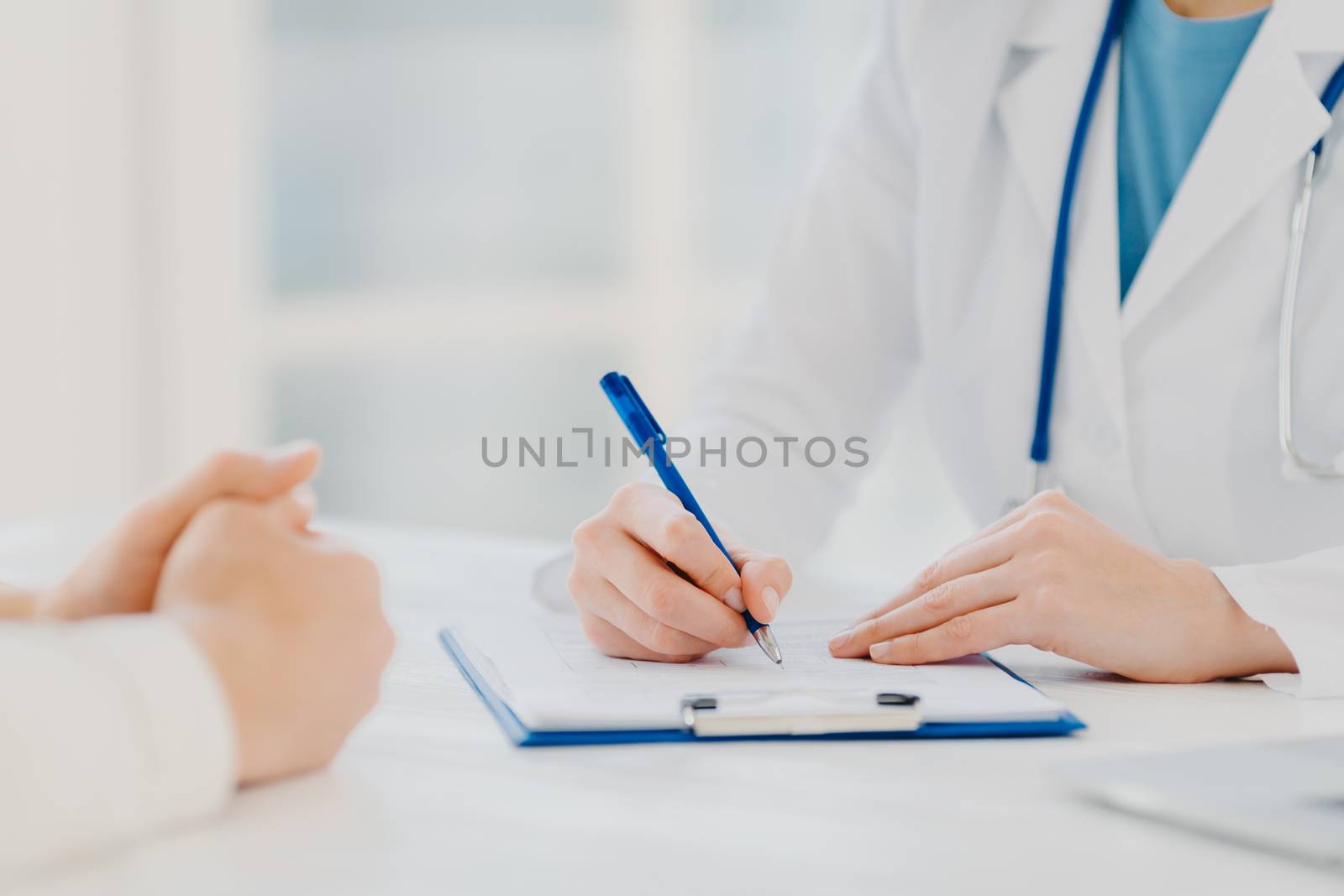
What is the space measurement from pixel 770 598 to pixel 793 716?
0.15 meters

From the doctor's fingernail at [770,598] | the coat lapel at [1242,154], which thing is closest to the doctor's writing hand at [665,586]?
the doctor's fingernail at [770,598]

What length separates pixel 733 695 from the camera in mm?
658

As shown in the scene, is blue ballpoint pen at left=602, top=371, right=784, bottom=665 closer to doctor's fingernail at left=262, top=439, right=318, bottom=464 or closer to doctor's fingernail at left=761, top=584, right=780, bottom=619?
doctor's fingernail at left=761, top=584, right=780, bottom=619

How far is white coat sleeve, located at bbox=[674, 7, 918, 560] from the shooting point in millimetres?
1262

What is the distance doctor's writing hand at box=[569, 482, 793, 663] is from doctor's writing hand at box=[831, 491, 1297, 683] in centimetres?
7

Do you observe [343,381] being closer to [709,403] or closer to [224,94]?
[224,94]

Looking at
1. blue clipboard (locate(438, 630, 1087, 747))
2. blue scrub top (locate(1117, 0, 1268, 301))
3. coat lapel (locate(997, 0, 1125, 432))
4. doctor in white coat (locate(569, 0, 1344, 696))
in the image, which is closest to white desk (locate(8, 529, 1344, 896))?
blue clipboard (locate(438, 630, 1087, 747))

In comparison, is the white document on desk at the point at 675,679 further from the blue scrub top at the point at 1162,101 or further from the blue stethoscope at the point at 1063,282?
the blue scrub top at the point at 1162,101

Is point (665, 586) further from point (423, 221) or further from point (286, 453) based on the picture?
point (423, 221)

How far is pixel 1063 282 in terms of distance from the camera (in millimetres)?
1162

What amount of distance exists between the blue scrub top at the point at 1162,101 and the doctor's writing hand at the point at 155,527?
831 mm

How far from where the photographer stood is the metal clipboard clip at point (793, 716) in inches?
24.9

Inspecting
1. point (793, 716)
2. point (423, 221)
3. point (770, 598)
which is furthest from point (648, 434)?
point (423, 221)

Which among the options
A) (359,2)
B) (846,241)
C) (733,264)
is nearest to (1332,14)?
(846,241)
